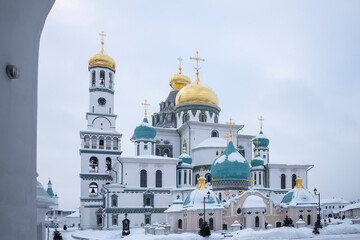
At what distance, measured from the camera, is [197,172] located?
41.9m

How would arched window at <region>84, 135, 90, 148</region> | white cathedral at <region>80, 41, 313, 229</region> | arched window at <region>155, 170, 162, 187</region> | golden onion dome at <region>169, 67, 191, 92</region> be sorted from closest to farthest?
white cathedral at <region>80, 41, 313, 229</region> → arched window at <region>155, 170, 162, 187</region> → arched window at <region>84, 135, 90, 148</region> → golden onion dome at <region>169, 67, 191, 92</region>

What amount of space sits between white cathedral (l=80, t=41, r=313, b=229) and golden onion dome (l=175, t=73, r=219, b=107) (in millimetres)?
48

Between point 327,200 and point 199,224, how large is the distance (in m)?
A: 64.6

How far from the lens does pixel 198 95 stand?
45875 mm

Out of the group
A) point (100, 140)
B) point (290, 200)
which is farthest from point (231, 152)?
point (100, 140)

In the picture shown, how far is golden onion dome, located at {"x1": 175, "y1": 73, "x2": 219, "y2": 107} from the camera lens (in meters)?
45.9

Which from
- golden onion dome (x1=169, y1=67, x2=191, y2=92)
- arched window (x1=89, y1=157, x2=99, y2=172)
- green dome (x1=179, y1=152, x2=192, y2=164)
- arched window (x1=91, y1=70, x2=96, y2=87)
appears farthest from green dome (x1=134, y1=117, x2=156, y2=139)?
golden onion dome (x1=169, y1=67, x2=191, y2=92)

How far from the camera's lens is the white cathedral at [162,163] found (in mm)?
36344

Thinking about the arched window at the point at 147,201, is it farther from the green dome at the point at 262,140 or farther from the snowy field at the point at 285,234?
the green dome at the point at 262,140

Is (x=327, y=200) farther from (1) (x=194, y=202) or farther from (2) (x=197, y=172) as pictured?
(1) (x=194, y=202)

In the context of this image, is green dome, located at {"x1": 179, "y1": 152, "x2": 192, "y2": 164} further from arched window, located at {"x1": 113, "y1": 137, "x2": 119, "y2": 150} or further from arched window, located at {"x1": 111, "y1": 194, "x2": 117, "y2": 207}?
arched window, located at {"x1": 111, "y1": 194, "x2": 117, "y2": 207}

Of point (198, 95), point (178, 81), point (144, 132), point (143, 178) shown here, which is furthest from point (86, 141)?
point (178, 81)

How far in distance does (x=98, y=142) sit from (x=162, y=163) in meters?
7.96

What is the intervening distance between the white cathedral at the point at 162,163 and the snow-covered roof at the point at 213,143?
112 millimetres
